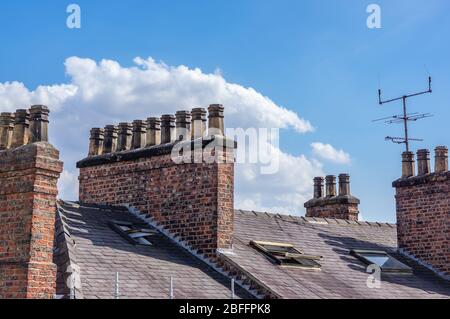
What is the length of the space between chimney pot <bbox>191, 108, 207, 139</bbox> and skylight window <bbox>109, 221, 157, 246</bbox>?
262 cm

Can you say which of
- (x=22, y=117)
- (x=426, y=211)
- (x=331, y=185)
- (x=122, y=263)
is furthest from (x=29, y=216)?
(x=331, y=185)

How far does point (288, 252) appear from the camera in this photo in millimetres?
20578

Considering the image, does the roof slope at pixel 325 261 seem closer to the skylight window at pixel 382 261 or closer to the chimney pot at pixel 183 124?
the skylight window at pixel 382 261

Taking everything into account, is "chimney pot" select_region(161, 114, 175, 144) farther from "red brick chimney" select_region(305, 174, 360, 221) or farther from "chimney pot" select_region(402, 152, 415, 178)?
"red brick chimney" select_region(305, 174, 360, 221)

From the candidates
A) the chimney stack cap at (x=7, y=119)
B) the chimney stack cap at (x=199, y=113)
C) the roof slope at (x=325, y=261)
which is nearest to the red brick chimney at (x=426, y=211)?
the roof slope at (x=325, y=261)

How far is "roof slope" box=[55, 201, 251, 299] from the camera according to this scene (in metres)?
15.7

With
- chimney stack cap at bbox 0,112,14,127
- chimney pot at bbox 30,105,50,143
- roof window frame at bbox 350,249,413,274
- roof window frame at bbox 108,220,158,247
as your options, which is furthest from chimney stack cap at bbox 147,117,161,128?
roof window frame at bbox 350,249,413,274

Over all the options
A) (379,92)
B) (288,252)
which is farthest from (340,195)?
(288,252)

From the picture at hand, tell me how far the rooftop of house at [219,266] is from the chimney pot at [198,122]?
2.65m

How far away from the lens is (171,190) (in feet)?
65.7

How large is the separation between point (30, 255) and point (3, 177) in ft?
5.79

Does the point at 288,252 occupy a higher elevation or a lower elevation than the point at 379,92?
lower
